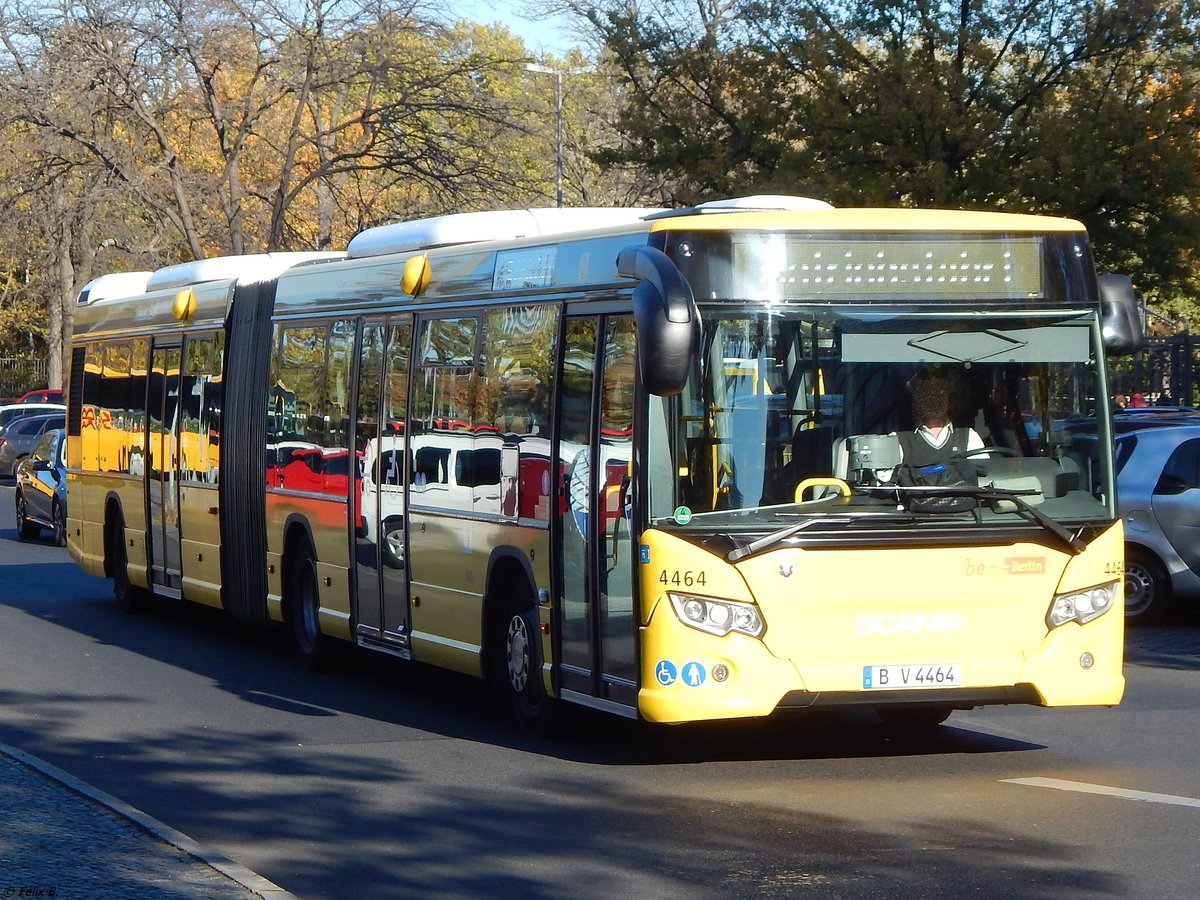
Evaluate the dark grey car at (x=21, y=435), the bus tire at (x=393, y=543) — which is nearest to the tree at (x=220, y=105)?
the dark grey car at (x=21, y=435)

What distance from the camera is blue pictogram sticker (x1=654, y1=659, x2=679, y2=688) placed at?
8.77 metres

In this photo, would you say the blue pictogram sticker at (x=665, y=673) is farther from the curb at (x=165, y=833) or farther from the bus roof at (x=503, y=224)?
the bus roof at (x=503, y=224)

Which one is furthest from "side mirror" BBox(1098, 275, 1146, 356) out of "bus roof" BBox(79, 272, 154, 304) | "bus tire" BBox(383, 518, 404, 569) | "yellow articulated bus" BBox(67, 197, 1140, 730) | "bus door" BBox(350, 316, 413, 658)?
"bus roof" BBox(79, 272, 154, 304)

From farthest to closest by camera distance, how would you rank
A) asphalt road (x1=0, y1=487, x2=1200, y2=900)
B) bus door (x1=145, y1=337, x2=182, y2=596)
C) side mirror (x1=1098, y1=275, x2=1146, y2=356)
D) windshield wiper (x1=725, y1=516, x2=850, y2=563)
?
bus door (x1=145, y1=337, x2=182, y2=596), side mirror (x1=1098, y1=275, x2=1146, y2=356), windshield wiper (x1=725, y1=516, x2=850, y2=563), asphalt road (x1=0, y1=487, x2=1200, y2=900)

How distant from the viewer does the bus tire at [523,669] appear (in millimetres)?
10172

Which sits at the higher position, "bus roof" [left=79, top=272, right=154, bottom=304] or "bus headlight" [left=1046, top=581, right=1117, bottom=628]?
"bus roof" [left=79, top=272, right=154, bottom=304]

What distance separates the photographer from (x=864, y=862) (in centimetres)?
722

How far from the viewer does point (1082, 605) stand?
9.22 metres

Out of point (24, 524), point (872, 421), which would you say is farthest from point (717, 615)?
point (24, 524)

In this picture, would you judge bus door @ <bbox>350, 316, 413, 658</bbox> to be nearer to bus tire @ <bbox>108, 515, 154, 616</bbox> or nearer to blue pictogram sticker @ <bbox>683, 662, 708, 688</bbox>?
blue pictogram sticker @ <bbox>683, 662, 708, 688</bbox>

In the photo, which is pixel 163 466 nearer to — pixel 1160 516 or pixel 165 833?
pixel 1160 516

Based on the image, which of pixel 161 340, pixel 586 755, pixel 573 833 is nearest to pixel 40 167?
pixel 161 340

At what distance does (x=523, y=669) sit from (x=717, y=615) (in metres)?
1.95

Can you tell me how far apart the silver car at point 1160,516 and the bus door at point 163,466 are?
305 inches
